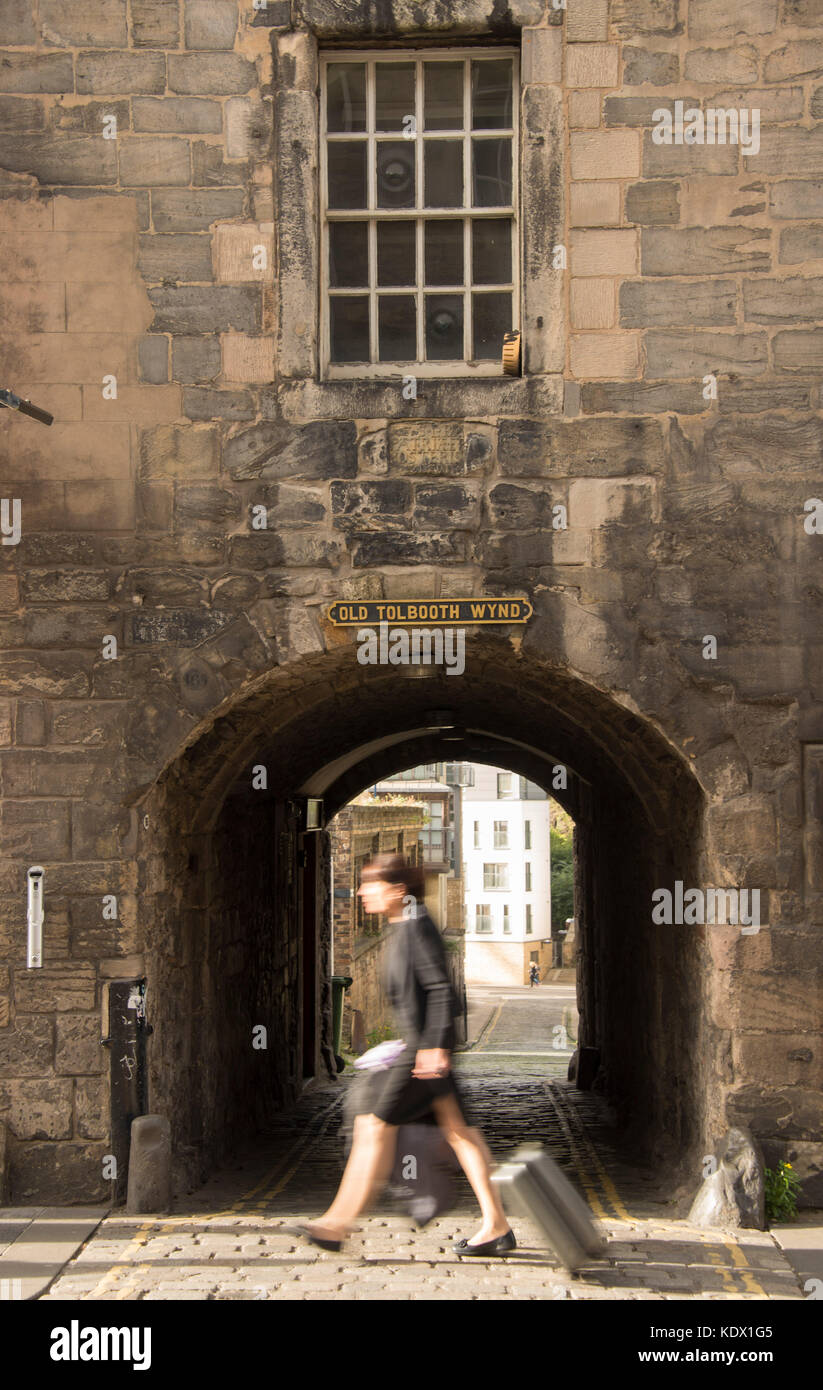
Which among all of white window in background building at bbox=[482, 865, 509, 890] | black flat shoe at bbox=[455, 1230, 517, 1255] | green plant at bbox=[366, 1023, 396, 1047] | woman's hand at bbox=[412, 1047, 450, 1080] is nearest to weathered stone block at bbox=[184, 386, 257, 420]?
woman's hand at bbox=[412, 1047, 450, 1080]

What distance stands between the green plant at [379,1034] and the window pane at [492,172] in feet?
63.7

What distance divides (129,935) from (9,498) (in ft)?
7.15

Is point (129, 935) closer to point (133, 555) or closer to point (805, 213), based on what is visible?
point (133, 555)

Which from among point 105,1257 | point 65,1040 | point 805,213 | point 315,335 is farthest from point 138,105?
point 105,1257

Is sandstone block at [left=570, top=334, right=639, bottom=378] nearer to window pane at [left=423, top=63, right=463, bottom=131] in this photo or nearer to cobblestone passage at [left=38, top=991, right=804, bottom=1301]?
window pane at [left=423, top=63, right=463, bottom=131]

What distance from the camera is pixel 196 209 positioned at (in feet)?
22.0

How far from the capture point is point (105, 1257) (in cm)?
550

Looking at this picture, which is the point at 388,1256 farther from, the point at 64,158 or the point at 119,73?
the point at 119,73

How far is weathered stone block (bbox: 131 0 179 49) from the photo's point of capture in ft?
22.1

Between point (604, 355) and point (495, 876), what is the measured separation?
5454 cm

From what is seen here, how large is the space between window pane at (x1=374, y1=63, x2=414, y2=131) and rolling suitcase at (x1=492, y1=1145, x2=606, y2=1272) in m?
A: 4.92

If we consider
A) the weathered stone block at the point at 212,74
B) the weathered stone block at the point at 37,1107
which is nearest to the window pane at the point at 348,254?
the weathered stone block at the point at 212,74

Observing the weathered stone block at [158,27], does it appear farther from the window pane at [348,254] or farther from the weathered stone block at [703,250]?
the weathered stone block at [703,250]

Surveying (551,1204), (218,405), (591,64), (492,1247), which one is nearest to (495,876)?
(218,405)
